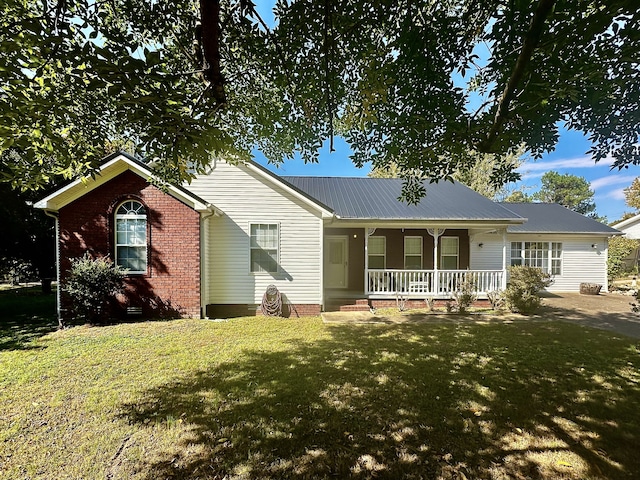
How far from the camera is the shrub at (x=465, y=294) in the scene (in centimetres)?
928

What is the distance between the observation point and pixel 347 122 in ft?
Answer: 16.4

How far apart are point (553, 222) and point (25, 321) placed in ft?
72.3

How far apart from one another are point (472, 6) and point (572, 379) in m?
5.94

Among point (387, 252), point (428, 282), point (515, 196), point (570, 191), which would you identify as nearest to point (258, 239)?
point (387, 252)

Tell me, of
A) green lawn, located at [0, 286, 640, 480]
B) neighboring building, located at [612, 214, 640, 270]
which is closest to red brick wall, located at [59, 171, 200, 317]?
green lawn, located at [0, 286, 640, 480]

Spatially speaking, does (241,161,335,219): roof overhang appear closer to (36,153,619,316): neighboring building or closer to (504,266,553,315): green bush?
(36,153,619,316): neighboring building

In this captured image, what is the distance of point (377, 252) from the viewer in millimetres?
12055

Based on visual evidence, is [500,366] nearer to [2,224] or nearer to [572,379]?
[572,379]

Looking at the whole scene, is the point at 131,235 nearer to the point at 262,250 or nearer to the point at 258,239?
the point at 258,239

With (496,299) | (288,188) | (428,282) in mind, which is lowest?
(496,299)

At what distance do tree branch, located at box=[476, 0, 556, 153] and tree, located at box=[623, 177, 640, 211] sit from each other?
49.3m

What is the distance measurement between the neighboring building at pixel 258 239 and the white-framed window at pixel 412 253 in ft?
0.14

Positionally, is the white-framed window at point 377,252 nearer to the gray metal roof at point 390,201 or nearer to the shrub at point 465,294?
the gray metal roof at point 390,201

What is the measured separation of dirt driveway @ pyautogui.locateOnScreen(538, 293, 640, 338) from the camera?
26.3 ft
